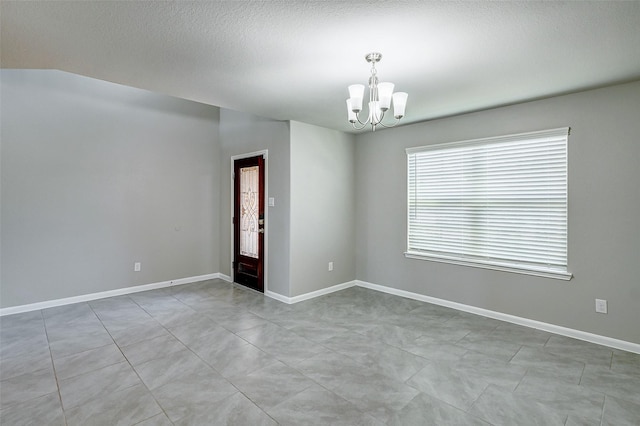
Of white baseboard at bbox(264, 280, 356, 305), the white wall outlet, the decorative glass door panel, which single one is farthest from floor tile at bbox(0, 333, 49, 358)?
the white wall outlet

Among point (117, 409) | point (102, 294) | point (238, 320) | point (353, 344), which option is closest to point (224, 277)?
point (102, 294)

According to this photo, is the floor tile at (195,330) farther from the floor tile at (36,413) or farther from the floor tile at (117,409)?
the floor tile at (36,413)

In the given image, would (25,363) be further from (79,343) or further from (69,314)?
(69,314)

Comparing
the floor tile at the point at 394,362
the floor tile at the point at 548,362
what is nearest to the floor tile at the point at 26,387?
the floor tile at the point at 394,362

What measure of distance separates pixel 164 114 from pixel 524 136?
4884 mm

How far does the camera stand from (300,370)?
105 inches

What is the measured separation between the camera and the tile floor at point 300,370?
2.13 meters

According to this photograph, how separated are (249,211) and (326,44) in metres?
3.33

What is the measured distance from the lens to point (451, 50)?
2.31 meters

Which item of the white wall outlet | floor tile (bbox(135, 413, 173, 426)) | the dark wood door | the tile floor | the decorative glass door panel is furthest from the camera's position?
the decorative glass door panel

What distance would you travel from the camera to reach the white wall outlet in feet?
10.2

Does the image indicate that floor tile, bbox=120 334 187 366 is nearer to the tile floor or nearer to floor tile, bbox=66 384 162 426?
the tile floor

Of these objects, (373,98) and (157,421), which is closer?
(157,421)

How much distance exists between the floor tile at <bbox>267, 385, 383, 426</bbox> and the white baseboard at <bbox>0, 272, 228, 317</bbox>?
356cm
